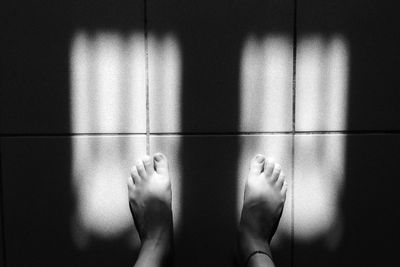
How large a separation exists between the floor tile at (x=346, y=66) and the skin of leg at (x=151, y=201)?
43 cm

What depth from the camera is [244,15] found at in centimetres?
112

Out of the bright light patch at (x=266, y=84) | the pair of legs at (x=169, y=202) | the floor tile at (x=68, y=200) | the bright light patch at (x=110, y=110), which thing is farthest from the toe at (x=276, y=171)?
the floor tile at (x=68, y=200)

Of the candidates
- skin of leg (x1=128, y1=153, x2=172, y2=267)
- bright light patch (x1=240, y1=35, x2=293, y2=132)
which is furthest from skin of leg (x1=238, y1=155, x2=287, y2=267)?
skin of leg (x1=128, y1=153, x2=172, y2=267)

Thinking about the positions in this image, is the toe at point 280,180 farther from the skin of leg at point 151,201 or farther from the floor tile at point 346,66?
the skin of leg at point 151,201

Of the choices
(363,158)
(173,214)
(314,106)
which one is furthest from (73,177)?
(363,158)

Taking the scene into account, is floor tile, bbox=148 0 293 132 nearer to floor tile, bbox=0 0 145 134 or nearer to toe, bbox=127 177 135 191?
floor tile, bbox=0 0 145 134

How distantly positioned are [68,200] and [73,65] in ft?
1.31

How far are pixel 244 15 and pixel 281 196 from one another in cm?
54

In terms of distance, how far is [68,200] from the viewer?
1.15 metres

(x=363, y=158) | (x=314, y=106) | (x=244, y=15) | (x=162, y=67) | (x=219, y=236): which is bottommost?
(x=219, y=236)

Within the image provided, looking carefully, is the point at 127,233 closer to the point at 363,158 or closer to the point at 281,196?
the point at 281,196

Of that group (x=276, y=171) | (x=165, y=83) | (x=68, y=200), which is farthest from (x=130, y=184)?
(x=276, y=171)

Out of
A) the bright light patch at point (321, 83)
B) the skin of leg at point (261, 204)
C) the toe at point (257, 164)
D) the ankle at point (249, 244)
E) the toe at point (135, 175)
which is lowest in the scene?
the ankle at point (249, 244)

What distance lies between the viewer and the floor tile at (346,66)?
1.12 m
